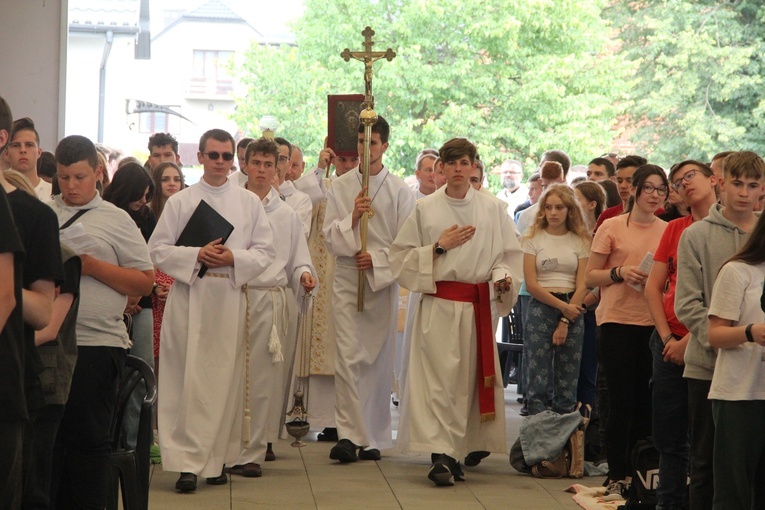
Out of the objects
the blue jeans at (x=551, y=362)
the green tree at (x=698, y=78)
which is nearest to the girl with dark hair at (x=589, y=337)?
the blue jeans at (x=551, y=362)

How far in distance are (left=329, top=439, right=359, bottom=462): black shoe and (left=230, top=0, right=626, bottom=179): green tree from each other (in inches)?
494

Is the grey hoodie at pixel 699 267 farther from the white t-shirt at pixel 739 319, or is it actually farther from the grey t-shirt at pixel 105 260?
the grey t-shirt at pixel 105 260

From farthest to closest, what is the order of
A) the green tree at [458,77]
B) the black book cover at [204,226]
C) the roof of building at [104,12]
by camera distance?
the green tree at [458,77]
the roof of building at [104,12]
the black book cover at [204,226]

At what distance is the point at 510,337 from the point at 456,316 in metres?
4.09

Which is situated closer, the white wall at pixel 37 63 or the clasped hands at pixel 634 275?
the clasped hands at pixel 634 275

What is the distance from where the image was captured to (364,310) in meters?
7.89

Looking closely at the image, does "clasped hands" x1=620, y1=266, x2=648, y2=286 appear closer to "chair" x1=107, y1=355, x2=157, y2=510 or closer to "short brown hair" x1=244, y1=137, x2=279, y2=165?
"short brown hair" x1=244, y1=137, x2=279, y2=165

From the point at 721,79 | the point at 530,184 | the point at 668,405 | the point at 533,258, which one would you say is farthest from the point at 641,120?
the point at 668,405

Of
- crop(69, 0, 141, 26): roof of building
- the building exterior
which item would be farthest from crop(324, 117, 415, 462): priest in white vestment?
the building exterior

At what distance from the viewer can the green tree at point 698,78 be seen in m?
21.6

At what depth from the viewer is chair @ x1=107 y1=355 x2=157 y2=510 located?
15.5ft

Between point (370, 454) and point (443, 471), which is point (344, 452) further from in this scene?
point (443, 471)

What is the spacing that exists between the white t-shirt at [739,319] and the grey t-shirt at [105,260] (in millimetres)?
2347

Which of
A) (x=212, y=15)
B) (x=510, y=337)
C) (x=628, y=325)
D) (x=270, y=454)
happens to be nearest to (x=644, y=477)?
(x=628, y=325)
